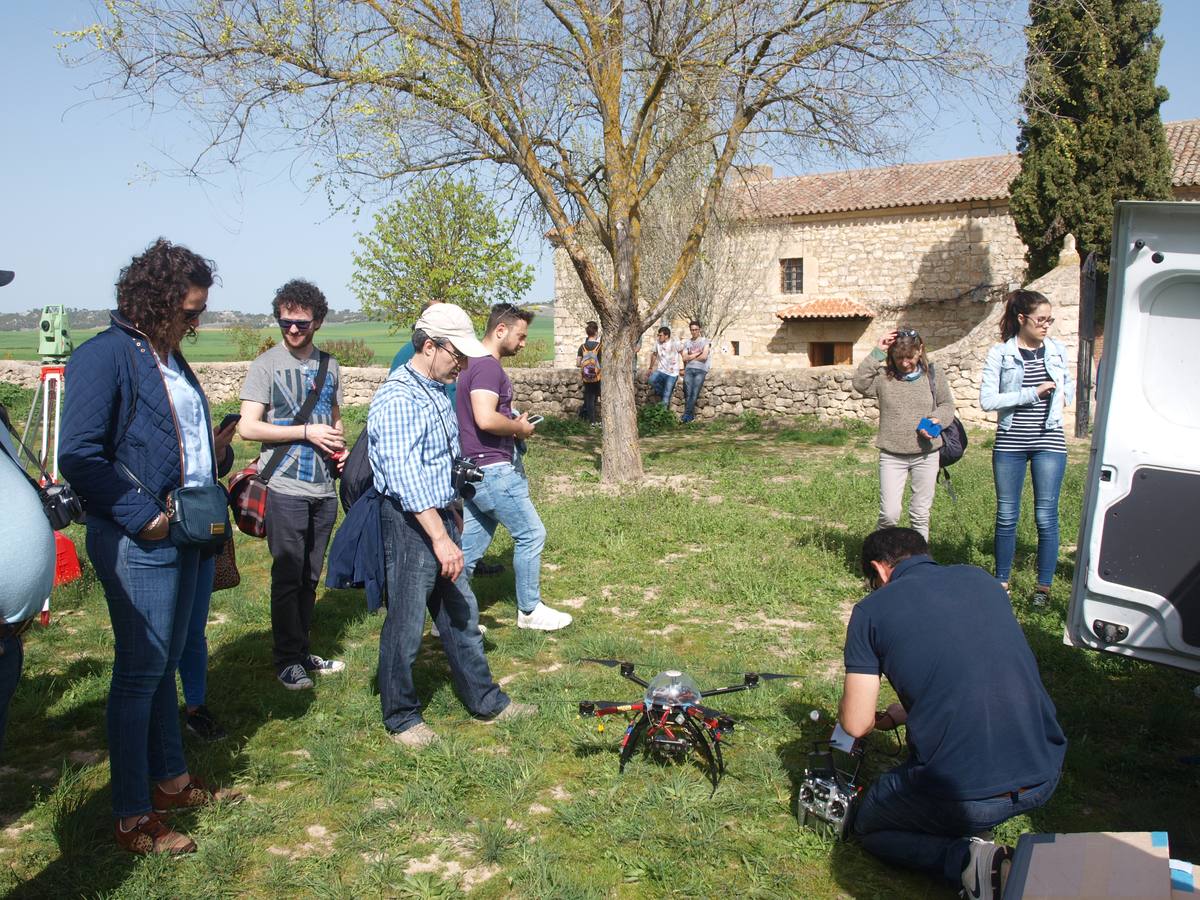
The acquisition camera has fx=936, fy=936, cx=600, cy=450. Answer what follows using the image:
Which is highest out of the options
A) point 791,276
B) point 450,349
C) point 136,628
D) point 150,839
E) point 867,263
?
point 867,263

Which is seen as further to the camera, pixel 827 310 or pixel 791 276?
pixel 791 276

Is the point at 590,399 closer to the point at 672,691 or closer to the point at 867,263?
the point at 672,691

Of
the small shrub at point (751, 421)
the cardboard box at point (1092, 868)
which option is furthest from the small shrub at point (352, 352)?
the cardboard box at point (1092, 868)

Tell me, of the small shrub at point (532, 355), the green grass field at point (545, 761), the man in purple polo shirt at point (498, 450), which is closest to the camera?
the green grass field at point (545, 761)

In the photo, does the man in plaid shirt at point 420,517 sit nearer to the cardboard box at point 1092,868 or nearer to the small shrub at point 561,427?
the cardboard box at point 1092,868

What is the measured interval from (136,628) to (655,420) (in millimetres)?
12704

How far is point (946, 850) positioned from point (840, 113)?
8.14 meters

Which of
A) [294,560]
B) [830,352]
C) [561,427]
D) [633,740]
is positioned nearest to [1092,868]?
[633,740]

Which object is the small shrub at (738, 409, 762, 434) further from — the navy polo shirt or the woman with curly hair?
the woman with curly hair

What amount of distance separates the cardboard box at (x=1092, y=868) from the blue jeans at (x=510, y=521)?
3.19 meters

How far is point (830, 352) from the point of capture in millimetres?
31312

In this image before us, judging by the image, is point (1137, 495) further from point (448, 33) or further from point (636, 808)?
point (448, 33)

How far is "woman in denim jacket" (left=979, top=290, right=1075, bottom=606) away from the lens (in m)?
5.54

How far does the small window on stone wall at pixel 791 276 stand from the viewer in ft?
102
